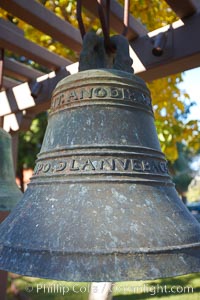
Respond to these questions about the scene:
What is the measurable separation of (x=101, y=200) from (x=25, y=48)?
5.91 ft

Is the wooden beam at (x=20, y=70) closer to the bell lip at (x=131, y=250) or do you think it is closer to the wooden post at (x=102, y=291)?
the wooden post at (x=102, y=291)

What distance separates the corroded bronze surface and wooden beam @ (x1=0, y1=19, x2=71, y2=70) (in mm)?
1270

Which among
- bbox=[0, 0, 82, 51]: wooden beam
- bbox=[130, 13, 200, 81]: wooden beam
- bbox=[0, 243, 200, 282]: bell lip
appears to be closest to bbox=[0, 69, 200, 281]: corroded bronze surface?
bbox=[0, 243, 200, 282]: bell lip

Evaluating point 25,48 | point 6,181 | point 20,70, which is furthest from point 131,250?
point 20,70

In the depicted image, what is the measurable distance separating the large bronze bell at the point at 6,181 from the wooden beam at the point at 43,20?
26.7 inches

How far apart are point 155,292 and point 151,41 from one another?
3.04m

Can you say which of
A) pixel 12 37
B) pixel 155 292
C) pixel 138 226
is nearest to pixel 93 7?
pixel 12 37

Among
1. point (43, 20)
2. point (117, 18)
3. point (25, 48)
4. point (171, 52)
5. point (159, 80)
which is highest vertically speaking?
point (159, 80)

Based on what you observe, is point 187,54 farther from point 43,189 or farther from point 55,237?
point 55,237

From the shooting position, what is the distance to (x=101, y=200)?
0.84 metres

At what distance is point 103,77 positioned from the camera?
1023 millimetres

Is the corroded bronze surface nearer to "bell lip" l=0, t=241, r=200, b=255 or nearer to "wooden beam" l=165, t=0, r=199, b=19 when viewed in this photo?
"bell lip" l=0, t=241, r=200, b=255

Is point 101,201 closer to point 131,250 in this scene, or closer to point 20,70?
point 131,250

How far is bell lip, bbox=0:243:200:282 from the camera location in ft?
2.34
